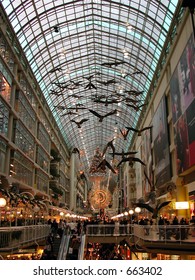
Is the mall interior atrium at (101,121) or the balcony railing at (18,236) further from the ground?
the mall interior atrium at (101,121)

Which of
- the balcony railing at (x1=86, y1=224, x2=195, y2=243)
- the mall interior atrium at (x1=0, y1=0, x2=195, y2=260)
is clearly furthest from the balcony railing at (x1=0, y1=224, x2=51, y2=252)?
the balcony railing at (x1=86, y1=224, x2=195, y2=243)

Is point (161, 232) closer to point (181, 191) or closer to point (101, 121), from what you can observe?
point (181, 191)

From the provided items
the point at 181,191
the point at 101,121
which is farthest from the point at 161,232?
the point at 101,121

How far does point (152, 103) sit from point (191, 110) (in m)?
23.0

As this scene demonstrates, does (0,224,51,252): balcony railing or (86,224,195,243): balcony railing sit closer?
(0,224,51,252): balcony railing

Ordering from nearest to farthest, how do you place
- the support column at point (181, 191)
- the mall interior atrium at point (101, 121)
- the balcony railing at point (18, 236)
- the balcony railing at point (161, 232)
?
the balcony railing at point (18, 236)
the balcony railing at point (161, 232)
the mall interior atrium at point (101, 121)
the support column at point (181, 191)

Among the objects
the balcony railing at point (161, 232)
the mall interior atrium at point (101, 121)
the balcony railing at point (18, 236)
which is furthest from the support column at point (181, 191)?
the balcony railing at point (18, 236)

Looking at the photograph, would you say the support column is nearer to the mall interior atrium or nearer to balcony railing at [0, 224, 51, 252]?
the mall interior atrium

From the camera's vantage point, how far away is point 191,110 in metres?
24.8

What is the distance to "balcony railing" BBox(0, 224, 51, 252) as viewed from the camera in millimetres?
16211

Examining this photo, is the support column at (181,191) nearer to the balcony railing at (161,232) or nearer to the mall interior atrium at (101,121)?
the mall interior atrium at (101,121)

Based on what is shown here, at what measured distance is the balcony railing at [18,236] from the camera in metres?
16.2

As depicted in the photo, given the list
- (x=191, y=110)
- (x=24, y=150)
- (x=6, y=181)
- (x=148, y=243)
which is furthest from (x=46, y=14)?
(x=148, y=243)

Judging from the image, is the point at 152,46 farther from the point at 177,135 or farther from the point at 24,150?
the point at 24,150
